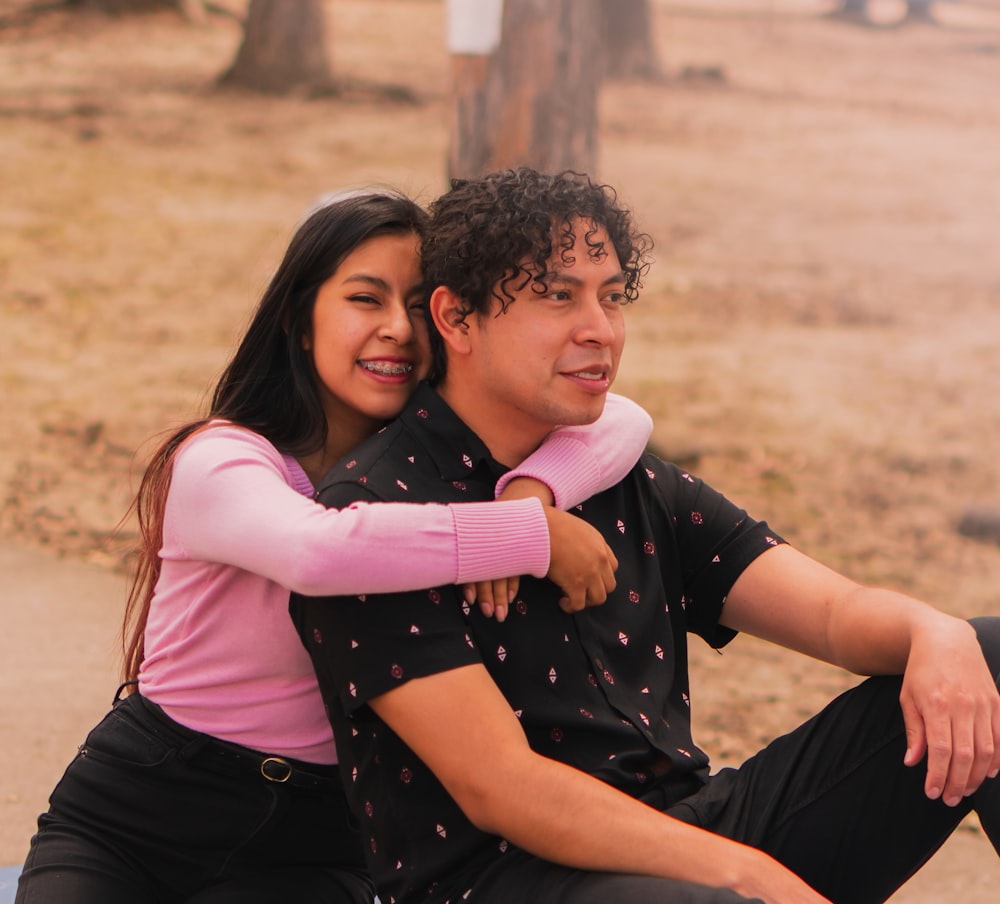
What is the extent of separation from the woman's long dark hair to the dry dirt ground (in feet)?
4.84

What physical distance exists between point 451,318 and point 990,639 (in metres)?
1.02

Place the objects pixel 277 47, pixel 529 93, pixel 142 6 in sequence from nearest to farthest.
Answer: pixel 529 93, pixel 277 47, pixel 142 6

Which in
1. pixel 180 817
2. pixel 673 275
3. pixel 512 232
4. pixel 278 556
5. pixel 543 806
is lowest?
pixel 673 275

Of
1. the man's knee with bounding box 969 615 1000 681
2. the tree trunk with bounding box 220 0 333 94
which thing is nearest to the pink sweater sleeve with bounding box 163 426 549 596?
the man's knee with bounding box 969 615 1000 681

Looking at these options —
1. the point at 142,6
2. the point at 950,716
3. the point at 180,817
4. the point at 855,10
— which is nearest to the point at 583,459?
the point at 950,716

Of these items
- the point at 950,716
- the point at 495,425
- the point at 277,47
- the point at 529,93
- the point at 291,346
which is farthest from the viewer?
the point at 277,47

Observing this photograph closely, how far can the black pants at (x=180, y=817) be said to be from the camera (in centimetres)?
250

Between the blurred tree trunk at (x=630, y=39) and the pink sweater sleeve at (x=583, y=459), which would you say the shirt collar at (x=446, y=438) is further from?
the blurred tree trunk at (x=630, y=39)

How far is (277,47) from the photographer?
621 inches

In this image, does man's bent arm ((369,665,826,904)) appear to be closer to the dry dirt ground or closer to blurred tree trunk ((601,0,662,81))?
the dry dirt ground

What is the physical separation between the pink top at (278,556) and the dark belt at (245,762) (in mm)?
15

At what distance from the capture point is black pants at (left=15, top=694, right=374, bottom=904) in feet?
8.19

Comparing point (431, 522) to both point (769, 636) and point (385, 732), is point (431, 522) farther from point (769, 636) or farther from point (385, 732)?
point (769, 636)

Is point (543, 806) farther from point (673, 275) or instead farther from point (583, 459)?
point (673, 275)
